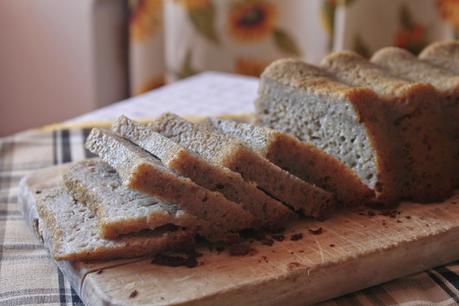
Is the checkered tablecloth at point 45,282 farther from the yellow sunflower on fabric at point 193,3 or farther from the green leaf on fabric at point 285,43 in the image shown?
the green leaf on fabric at point 285,43

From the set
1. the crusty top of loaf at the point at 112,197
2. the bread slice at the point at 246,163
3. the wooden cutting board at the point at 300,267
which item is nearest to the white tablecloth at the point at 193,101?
the crusty top of loaf at the point at 112,197

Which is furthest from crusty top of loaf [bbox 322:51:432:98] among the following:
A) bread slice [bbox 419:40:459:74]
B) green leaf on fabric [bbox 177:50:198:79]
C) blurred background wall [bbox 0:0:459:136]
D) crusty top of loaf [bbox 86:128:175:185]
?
green leaf on fabric [bbox 177:50:198:79]

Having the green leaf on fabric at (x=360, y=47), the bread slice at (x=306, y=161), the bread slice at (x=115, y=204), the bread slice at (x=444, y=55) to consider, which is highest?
the bread slice at (x=444, y=55)

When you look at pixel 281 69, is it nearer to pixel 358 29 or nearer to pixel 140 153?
pixel 140 153

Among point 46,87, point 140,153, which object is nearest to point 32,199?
point 140,153

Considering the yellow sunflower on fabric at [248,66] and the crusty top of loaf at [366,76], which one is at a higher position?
the crusty top of loaf at [366,76]
